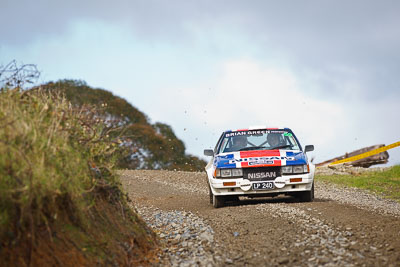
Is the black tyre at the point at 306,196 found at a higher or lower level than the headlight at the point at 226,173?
lower

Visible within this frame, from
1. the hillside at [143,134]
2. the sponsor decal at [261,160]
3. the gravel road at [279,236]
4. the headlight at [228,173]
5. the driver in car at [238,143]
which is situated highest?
the hillside at [143,134]

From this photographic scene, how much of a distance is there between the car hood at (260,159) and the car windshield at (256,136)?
595mm

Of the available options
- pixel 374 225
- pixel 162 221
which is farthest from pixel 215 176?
pixel 374 225

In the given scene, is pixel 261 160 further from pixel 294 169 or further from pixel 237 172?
pixel 294 169

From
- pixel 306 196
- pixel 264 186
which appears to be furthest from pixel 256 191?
pixel 306 196

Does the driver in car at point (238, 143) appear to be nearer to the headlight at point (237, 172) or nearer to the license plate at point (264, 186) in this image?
the headlight at point (237, 172)

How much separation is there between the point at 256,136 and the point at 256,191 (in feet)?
6.13

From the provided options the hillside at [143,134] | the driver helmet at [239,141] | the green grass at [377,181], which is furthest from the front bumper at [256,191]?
the hillside at [143,134]

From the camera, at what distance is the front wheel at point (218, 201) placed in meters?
10.5

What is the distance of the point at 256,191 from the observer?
33.2 ft

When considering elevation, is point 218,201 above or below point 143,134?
below

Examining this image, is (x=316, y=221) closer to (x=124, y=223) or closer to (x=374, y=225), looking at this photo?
(x=374, y=225)

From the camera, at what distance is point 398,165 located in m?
23.8

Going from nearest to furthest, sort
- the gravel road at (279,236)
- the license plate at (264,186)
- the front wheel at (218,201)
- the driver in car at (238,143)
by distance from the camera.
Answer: the gravel road at (279,236) < the license plate at (264,186) < the front wheel at (218,201) < the driver in car at (238,143)
